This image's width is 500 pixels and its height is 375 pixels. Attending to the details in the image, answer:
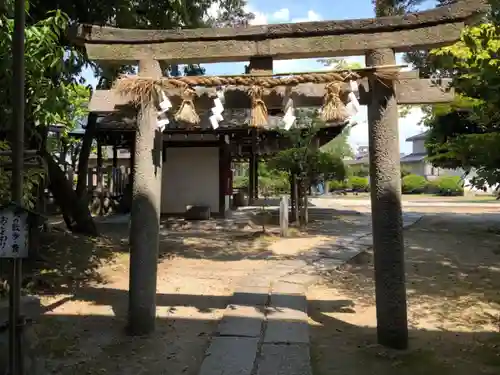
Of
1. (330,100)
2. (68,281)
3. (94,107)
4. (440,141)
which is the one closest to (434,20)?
(330,100)

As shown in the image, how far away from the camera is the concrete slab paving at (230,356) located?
3.72 m

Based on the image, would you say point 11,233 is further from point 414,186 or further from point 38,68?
point 414,186

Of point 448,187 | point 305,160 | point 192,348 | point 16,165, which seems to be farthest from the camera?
point 448,187

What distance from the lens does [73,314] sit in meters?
5.52

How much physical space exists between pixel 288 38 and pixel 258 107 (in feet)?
2.45

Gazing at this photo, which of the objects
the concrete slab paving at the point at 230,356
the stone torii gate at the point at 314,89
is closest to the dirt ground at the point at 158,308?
the concrete slab paving at the point at 230,356

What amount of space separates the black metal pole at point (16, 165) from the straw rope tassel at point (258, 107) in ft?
6.72

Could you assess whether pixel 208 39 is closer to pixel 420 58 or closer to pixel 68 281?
pixel 68 281

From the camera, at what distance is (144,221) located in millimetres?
4652

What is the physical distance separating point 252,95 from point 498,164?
5.13m

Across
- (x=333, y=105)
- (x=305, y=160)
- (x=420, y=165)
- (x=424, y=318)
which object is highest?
(x=420, y=165)

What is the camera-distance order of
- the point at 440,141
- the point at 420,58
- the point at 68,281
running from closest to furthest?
the point at 68,281, the point at 440,141, the point at 420,58

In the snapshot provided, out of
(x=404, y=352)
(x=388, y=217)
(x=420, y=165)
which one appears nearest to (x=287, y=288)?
(x=404, y=352)

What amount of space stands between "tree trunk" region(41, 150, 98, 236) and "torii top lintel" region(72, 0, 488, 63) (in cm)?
502
